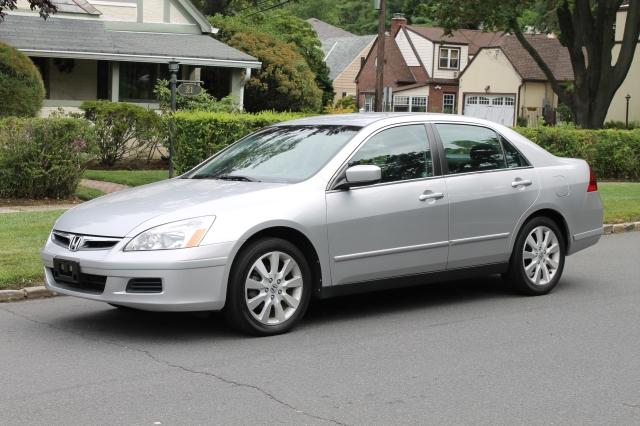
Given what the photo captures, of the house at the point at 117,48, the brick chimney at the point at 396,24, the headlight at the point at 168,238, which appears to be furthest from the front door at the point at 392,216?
the brick chimney at the point at 396,24

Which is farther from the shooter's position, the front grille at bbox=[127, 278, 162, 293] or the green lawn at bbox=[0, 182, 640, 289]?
the green lawn at bbox=[0, 182, 640, 289]

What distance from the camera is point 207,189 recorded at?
7.44 m

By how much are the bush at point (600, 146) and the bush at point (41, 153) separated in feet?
37.2

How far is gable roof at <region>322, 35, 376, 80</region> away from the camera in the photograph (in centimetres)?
7225

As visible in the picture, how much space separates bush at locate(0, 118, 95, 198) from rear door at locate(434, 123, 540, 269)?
8.00 metres

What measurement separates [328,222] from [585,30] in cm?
2616

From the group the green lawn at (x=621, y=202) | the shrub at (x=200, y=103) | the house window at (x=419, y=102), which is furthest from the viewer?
the house window at (x=419, y=102)

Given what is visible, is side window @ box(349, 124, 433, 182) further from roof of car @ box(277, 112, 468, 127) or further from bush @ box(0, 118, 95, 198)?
bush @ box(0, 118, 95, 198)

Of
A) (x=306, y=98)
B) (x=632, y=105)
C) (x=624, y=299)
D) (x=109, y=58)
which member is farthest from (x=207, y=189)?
(x=632, y=105)

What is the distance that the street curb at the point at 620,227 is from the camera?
14.0 meters

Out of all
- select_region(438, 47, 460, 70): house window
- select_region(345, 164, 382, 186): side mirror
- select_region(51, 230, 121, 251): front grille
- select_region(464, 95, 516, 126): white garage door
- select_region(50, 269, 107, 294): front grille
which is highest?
select_region(438, 47, 460, 70): house window

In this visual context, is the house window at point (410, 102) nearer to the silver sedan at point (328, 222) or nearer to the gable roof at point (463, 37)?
the gable roof at point (463, 37)

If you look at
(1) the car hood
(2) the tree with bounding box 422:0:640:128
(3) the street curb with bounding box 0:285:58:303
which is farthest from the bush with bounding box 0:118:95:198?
(2) the tree with bounding box 422:0:640:128

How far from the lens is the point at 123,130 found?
2162cm
